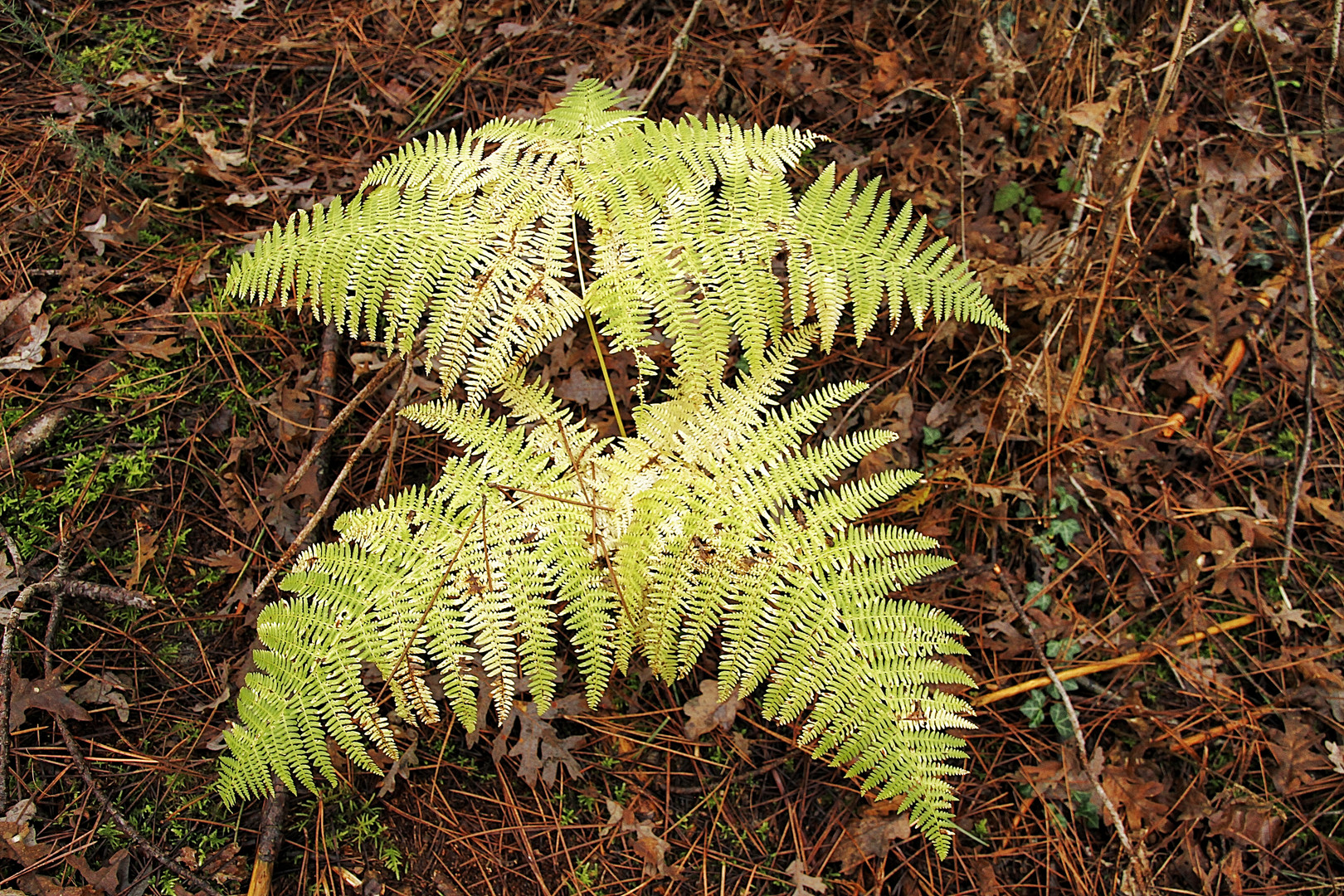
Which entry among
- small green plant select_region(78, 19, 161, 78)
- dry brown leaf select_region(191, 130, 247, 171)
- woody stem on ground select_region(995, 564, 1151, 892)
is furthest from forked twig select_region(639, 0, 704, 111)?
woody stem on ground select_region(995, 564, 1151, 892)

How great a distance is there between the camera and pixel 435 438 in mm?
3342

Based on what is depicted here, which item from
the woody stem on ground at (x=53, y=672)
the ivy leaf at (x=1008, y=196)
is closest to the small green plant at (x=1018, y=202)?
the ivy leaf at (x=1008, y=196)

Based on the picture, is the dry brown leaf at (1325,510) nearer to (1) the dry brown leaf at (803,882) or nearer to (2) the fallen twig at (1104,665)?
(2) the fallen twig at (1104,665)

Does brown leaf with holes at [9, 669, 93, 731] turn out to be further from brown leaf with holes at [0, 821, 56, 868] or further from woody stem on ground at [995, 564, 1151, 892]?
woody stem on ground at [995, 564, 1151, 892]

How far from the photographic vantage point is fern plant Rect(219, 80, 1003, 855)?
8.61ft

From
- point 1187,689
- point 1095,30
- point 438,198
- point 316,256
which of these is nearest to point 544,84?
point 438,198

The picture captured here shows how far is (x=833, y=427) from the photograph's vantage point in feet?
11.3

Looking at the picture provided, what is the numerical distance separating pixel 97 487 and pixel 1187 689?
4.62 m

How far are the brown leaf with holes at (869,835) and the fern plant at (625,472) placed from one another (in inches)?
11.2

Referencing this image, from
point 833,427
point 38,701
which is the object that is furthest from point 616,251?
point 38,701

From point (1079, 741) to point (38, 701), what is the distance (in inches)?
157

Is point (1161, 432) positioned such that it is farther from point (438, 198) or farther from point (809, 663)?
point (438, 198)

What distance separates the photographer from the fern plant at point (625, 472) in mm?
2623

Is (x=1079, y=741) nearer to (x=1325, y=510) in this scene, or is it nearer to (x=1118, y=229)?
(x=1325, y=510)
